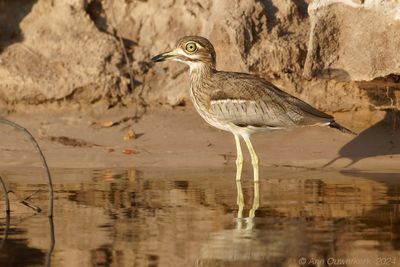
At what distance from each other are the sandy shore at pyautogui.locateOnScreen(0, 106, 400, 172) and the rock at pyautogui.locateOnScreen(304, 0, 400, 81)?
785 millimetres

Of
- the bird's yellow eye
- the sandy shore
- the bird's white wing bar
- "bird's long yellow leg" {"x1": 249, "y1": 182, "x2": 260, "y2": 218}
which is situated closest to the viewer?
"bird's long yellow leg" {"x1": 249, "y1": 182, "x2": 260, "y2": 218}

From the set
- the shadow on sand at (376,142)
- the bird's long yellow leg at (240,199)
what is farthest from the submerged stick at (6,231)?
the shadow on sand at (376,142)

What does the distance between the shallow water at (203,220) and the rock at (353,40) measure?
121 cm

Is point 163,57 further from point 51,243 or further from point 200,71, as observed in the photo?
point 51,243

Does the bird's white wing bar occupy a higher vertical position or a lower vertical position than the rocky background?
lower

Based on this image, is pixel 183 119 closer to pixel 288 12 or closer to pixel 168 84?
pixel 168 84

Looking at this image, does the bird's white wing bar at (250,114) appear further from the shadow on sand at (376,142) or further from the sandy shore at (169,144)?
the shadow on sand at (376,142)

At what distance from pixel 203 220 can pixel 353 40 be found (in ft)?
12.9

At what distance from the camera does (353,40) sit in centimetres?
1132

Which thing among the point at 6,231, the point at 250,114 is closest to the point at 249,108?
the point at 250,114

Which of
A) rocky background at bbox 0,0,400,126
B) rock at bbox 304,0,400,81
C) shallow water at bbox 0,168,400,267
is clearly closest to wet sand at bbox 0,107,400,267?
shallow water at bbox 0,168,400,267

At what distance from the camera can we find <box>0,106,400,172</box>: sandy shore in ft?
36.9

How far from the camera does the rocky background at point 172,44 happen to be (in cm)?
1134

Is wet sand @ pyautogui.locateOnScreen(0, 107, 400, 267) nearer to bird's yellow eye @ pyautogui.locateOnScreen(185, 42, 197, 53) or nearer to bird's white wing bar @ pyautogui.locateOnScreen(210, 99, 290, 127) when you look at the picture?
bird's white wing bar @ pyautogui.locateOnScreen(210, 99, 290, 127)
